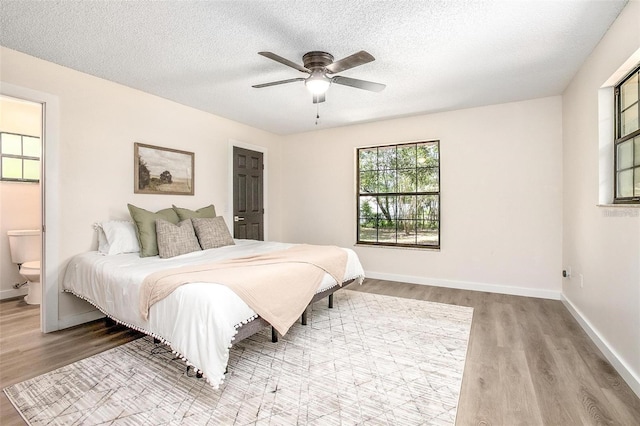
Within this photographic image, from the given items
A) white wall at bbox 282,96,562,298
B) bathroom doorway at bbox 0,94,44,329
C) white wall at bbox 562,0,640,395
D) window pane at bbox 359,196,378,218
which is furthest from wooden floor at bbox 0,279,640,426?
window pane at bbox 359,196,378,218

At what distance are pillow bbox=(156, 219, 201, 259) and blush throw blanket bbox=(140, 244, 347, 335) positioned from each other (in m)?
0.76

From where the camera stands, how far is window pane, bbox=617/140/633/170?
2290mm

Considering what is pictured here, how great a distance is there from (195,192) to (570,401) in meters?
4.26

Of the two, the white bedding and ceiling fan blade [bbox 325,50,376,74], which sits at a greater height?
ceiling fan blade [bbox 325,50,376,74]

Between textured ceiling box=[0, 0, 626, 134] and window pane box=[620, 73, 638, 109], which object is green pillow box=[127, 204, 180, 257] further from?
window pane box=[620, 73, 638, 109]

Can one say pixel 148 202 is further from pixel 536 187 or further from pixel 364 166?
pixel 536 187

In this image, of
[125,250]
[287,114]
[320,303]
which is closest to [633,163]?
[320,303]

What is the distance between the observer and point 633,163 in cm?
224

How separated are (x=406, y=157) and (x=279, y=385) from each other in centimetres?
381

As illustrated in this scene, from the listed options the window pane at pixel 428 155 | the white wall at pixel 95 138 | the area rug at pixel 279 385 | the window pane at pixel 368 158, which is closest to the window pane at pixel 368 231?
the window pane at pixel 368 158

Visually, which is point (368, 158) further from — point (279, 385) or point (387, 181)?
point (279, 385)

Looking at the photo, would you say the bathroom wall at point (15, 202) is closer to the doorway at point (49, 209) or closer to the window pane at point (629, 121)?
the doorway at point (49, 209)

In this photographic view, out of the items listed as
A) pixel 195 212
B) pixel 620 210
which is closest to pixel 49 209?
pixel 195 212

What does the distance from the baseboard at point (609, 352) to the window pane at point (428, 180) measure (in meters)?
2.14
